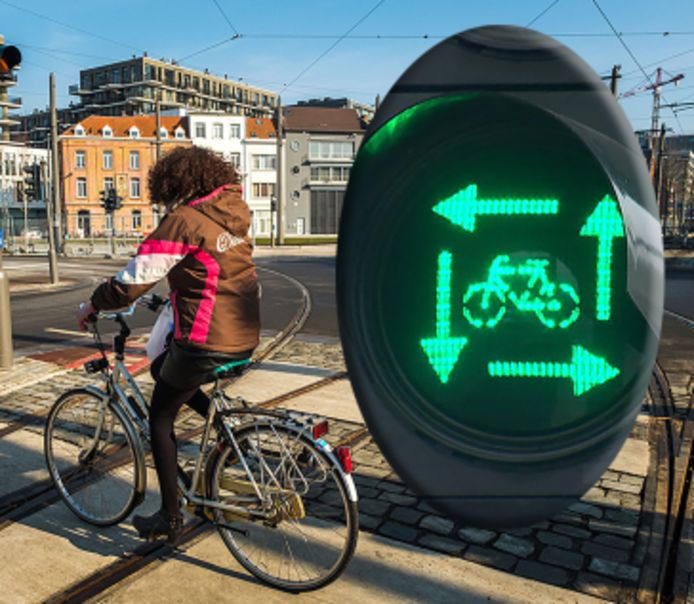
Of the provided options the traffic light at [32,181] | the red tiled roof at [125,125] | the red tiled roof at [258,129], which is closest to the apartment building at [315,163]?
the red tiled roof at [258,129]

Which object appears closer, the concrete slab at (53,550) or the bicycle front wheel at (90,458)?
the concrete slab at (53,550)

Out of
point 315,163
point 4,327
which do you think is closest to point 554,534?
point 4,327

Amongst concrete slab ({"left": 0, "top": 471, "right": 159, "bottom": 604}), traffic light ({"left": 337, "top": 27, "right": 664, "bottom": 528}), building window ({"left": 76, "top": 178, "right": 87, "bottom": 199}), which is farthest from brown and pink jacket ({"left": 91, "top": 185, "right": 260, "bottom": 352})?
building window ({"left": 76, "top": 178, "right": 87, "bottom": 199})

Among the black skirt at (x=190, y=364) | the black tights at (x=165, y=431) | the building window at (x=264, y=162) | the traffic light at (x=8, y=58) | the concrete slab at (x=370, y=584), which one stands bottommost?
the concrete slab at (x=370, y=584)

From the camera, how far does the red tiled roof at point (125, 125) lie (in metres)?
62.2

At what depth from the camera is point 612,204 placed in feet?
3.09

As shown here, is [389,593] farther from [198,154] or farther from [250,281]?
[198,154]

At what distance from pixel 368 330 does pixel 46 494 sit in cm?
375

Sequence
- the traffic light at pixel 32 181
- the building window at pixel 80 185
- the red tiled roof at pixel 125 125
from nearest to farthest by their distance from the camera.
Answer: the traffic light at pixel 32 181
the building window at pixel 80 185
the red tiled roof at pixel 125 125

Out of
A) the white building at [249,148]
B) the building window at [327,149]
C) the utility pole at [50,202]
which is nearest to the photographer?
the utility pole at [50,202]

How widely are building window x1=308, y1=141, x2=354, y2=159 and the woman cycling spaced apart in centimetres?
6269

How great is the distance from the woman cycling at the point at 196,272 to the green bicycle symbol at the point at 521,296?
75.8 inches

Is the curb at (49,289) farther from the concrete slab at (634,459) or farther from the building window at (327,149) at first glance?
the building window at (327,149)

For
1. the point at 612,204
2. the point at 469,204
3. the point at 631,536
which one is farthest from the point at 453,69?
the point at 631,536
